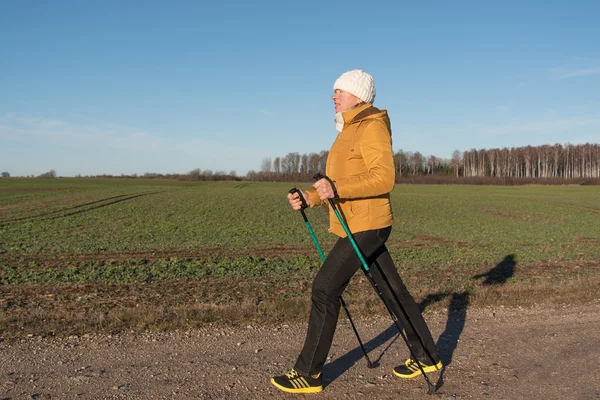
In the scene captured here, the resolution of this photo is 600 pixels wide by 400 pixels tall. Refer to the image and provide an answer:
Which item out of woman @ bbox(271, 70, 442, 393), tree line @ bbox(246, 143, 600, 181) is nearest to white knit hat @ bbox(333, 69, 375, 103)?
woman @ bbox(271, 70, 442, 393)

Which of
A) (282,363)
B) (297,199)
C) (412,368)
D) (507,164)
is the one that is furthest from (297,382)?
(507,164)

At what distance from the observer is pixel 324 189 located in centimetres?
392

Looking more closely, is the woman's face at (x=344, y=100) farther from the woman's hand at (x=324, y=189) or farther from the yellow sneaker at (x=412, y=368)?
the yellow sneaker at (x=412, y=368)

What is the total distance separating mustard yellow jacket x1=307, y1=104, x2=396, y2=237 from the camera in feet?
13.0

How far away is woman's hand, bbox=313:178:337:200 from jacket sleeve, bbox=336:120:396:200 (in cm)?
6

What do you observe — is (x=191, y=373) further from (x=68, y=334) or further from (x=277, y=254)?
(x=277, y=254)

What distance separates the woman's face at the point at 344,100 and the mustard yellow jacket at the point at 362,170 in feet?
0.20

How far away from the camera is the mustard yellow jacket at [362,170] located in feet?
13.0

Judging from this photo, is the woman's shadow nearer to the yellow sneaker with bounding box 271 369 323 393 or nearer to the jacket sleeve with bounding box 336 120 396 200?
the yellow sneaker with bounding box 271 369 323 393

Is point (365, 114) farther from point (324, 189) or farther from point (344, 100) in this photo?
point (324, 189)

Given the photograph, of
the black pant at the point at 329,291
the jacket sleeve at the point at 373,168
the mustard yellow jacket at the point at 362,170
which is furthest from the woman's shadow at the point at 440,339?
the jacket sleeve at the point at 373,168

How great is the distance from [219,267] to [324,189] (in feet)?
31.0

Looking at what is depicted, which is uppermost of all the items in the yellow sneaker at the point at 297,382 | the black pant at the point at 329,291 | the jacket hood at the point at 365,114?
the jacket hood at the point at 365,114

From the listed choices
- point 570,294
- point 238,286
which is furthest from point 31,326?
point 570,294
